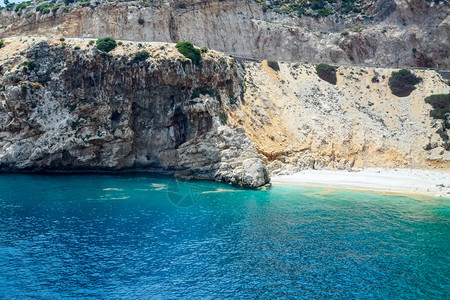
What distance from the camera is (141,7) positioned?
65188 mm

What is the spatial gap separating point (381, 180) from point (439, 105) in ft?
76.7

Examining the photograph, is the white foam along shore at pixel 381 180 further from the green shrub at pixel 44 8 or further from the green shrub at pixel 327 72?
the green shrub at pixel 44 8

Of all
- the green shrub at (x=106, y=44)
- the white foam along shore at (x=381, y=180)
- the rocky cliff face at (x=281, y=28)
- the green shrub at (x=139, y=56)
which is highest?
the rocky cliff face at (x=281, y=28)

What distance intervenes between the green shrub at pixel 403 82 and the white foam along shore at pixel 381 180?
759 inches

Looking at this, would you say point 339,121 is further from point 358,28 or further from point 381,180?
point 358,28

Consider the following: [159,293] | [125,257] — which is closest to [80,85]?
[125,257]

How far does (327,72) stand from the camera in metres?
67.6

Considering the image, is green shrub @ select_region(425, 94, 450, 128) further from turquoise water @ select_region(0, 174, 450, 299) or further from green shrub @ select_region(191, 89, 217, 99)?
green shrub @ select_region(191, 89, 217, 99)

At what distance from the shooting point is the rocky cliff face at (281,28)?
64188 millimetres

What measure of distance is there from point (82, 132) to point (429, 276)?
141 ft

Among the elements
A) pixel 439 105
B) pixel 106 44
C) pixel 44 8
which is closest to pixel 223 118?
pixel 106 44

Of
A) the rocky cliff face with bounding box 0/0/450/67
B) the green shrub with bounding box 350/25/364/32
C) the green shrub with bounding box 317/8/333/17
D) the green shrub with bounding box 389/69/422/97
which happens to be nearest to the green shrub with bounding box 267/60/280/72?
the rocky cliff face with bounding box 0/0/450/67

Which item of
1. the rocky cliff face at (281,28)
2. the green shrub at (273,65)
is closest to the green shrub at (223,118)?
Result: the green shrub at (273,65)

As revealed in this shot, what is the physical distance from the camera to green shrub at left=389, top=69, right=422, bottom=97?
6494 cm
